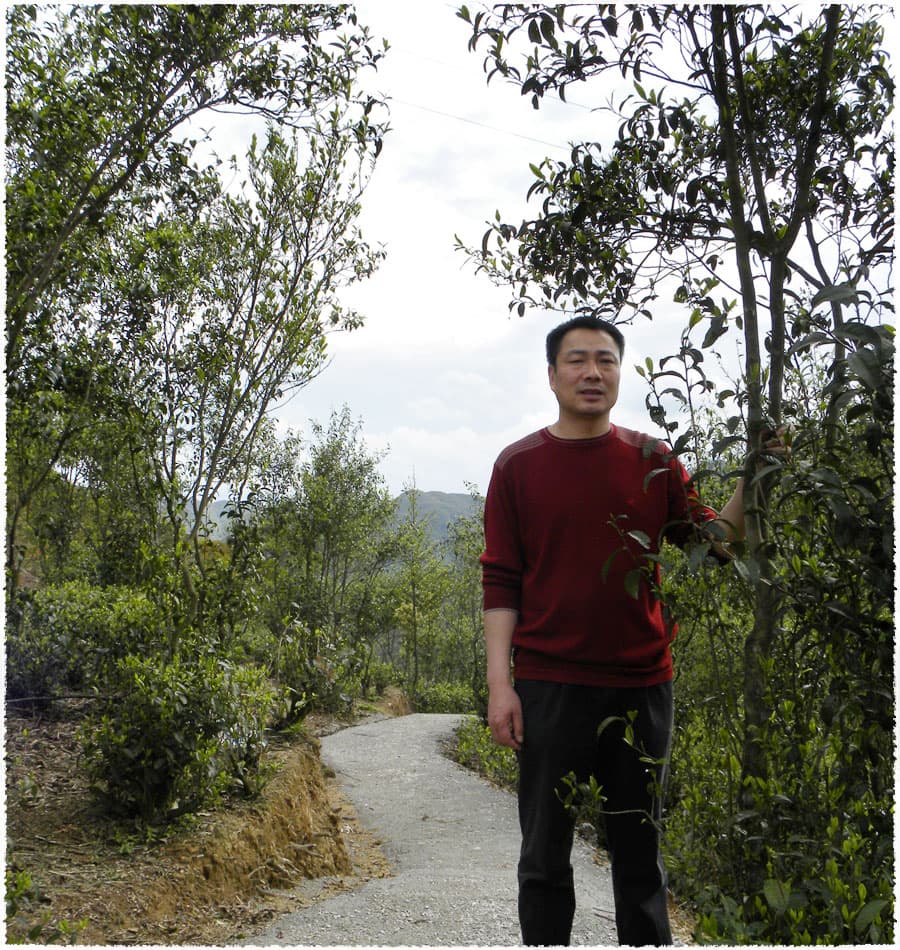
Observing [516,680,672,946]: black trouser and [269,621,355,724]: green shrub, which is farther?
[269,621,355,724]: green shrub

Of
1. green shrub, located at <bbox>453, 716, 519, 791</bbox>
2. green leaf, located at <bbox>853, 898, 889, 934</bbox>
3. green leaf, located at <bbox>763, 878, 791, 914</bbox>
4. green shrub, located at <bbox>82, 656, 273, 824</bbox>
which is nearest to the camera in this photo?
green leaf, located at <bbox>853, 898, 889, 934</bbox>

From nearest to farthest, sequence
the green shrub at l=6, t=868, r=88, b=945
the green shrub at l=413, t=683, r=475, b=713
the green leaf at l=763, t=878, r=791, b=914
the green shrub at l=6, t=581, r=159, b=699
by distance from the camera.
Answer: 1. the green leaf at l=763, t=878, r=791, b=914
2. the green shrub at l=6, t=868, r=88, b=945
3. the green shrub at l=6, t=581, r=159, b=699
4. the green shrub at l=413, t=683, r=475, b=713

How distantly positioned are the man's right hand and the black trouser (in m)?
0.03

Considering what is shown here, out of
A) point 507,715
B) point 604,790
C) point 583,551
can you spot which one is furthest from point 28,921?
point 583,551

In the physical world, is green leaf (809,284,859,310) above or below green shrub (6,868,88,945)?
above

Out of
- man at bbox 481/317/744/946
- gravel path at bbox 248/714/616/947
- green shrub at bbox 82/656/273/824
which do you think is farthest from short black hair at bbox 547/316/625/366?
green shrub at bbox 82/656/273/824

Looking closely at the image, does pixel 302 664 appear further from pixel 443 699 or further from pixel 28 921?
pixel 443 699

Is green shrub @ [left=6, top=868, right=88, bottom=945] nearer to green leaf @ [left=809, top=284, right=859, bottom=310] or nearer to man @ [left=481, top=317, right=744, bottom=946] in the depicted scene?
man @ [left=481, top=317, right=744, bottom=946]

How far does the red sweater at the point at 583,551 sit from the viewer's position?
8.12 ft

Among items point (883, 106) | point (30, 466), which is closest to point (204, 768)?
point (883, 106)

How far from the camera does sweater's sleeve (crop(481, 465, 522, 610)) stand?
2.61m

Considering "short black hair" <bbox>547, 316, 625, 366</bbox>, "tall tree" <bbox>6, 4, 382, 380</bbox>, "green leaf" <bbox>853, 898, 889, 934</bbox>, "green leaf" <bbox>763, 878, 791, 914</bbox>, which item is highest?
"tall tree" <bbox>6, 4, 382, 380</bbox>

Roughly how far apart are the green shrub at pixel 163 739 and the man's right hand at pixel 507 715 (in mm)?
2807

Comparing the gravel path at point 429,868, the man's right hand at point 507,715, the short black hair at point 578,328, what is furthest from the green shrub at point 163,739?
the short black hair at point 578,328
